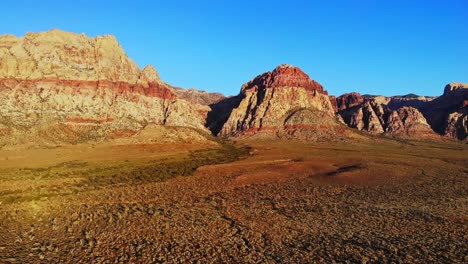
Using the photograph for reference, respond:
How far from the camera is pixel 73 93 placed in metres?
150

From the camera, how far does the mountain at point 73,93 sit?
126500 millimetres

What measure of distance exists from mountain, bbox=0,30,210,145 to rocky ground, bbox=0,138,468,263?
7157 centimetres

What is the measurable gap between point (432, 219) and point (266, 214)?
14.9 metres

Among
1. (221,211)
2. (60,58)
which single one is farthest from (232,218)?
(60,58)

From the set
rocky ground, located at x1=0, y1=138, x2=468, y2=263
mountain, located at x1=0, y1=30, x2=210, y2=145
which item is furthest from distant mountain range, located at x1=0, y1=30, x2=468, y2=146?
rocky ground, located at x1=0, y1=138, x2=468, y2=263

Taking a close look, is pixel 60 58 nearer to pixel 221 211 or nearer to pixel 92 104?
pixel 92 104

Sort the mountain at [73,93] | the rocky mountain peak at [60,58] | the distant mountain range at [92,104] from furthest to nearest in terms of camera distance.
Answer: the rocky mountain peak at [60,58], the distant mountain range at [92,104], the mountain at [73,93]

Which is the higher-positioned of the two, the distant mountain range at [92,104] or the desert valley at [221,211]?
the distant mountain range at [92,104]

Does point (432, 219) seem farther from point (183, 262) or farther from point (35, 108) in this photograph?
point (35, 108)

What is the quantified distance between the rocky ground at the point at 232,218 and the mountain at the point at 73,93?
71575 mm

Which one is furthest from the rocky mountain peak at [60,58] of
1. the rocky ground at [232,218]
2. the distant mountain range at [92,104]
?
the rocky ground at [232,218]

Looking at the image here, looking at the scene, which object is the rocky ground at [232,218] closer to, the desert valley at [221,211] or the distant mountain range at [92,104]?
the desert valley at [221,211]

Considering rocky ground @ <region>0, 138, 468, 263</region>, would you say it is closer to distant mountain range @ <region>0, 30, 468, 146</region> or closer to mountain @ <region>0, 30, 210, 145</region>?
mountain @ <region>0, 30, 210, 145</region>

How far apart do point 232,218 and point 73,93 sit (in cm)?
13447
